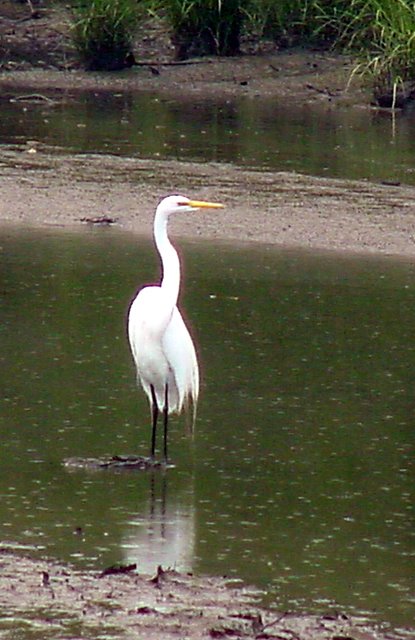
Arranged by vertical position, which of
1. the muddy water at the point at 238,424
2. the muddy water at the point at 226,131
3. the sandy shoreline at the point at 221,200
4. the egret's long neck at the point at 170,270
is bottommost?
the muddy water at the point at 226,131

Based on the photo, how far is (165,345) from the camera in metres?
7.72

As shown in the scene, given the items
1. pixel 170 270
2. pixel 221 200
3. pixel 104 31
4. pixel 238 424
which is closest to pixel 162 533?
pixel 170 270

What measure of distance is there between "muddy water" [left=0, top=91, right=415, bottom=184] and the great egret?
291 inches

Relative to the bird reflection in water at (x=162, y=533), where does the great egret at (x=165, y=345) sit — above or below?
above

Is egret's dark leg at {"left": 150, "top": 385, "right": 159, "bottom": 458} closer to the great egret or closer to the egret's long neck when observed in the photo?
the great egret

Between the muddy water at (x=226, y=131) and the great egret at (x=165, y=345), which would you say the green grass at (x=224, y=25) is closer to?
the muddy water at (x=226, y=131)

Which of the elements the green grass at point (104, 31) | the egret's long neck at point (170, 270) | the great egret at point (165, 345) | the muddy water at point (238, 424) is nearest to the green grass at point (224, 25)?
the green grass at point (104, 31)

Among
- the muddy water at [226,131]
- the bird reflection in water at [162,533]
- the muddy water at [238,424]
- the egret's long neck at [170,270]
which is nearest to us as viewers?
the bird reflection in water at [162,533]

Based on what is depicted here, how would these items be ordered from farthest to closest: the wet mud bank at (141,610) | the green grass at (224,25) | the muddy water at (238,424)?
the green grass at (224,25) → the muddy water at (238,424) → the wet mud bank at (141,610)

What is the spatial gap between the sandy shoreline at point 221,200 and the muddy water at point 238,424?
1.92 feet

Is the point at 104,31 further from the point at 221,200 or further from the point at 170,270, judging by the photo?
the point at 170,270

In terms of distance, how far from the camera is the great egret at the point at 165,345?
25.1ft

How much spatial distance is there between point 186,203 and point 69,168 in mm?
7025

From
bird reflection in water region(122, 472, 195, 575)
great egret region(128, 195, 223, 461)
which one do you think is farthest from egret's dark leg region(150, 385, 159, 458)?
bird reflection in water region(122, 472, 195, 575)
